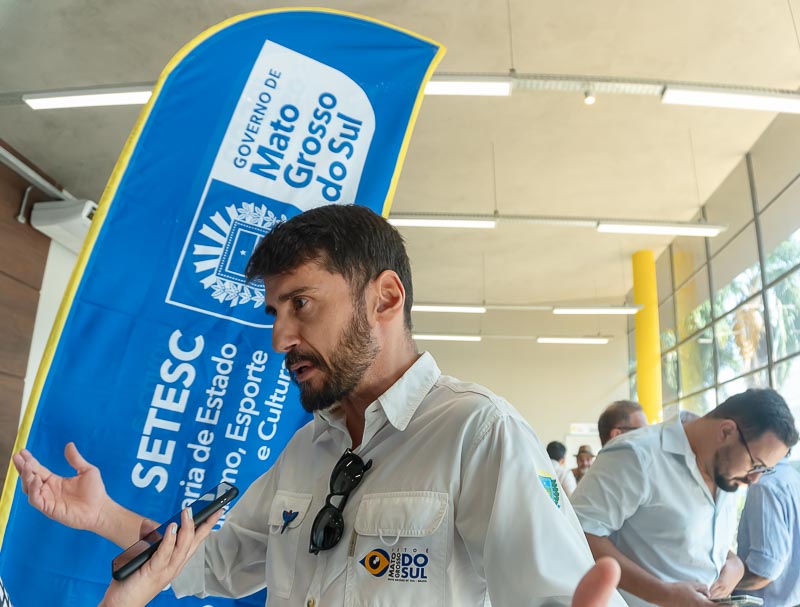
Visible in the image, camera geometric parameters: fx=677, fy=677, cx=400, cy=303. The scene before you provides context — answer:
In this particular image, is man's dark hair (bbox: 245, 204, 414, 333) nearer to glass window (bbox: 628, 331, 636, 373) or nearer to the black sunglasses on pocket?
the black sunglasses on pocket

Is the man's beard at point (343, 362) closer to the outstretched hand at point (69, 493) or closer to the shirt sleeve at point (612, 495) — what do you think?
the outstretched hand at point (69, 493)

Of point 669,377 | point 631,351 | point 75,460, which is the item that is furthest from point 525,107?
point 631,351

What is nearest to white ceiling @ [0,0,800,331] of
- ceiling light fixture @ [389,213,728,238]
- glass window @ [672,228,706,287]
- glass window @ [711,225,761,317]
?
glass window @ [672,228,706,287]

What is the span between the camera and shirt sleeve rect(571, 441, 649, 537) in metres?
2.22

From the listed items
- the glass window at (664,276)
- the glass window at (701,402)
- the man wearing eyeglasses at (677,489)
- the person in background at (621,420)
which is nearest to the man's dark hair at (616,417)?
the person in background at (621,420)

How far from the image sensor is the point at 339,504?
1227 mm

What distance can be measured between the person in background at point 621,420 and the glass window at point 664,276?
27.6 feet

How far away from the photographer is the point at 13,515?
5.51 ft

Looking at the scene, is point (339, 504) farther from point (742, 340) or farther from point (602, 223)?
point (742, 340)

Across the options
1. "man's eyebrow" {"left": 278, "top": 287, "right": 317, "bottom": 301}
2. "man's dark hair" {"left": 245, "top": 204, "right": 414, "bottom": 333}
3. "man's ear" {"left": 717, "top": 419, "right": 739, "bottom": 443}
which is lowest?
"man's ear" {"left": 717, "top": 419, "right": 739, "bottom": 443}

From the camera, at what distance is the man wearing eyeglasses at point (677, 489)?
223 cm

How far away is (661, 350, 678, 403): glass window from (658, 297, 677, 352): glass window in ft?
0.61

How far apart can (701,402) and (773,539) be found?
24.7ft

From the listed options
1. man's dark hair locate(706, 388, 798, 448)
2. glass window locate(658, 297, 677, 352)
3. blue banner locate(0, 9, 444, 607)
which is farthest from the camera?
glass window locate(658, 297, 677, 352)
